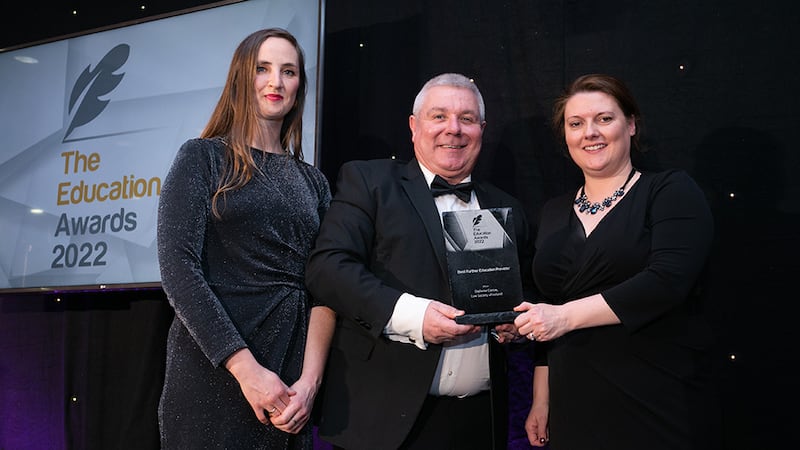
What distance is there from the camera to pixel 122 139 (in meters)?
3.33

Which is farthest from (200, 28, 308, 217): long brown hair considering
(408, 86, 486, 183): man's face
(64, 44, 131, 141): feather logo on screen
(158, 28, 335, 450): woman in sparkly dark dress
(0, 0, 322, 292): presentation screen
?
(64, 44, 131, 141): feather logo on screen

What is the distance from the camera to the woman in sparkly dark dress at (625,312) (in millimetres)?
1867

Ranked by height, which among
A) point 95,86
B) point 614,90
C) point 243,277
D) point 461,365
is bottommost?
point 461,365

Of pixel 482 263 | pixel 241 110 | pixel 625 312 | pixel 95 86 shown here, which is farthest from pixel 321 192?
pixel 95 86

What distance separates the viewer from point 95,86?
3461mm

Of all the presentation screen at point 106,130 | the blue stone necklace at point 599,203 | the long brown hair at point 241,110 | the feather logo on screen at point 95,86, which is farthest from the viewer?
the feather logo on screen at point 95,86

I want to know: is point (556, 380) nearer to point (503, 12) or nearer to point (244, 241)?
point (244, 241)

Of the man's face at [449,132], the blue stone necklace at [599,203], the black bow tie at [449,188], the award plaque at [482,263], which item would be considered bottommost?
the award plaque at [482,263]

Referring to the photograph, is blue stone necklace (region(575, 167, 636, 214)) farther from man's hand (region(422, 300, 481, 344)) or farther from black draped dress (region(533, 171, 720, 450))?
man's hand (region(422, 300, 481, 344))

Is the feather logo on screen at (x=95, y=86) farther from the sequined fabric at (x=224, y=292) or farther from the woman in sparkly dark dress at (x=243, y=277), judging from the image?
the sequined fabric at (x=224, y=292)

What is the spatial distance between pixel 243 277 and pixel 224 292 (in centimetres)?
7

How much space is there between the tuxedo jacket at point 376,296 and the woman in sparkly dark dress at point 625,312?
8.3 inches

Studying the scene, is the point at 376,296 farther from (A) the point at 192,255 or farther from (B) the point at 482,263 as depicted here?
(A) the point at 192,255

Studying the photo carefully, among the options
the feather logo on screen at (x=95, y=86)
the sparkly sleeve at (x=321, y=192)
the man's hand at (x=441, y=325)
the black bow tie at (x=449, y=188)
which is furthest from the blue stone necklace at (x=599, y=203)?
the feather logo on screen at (x=95, y=86)
